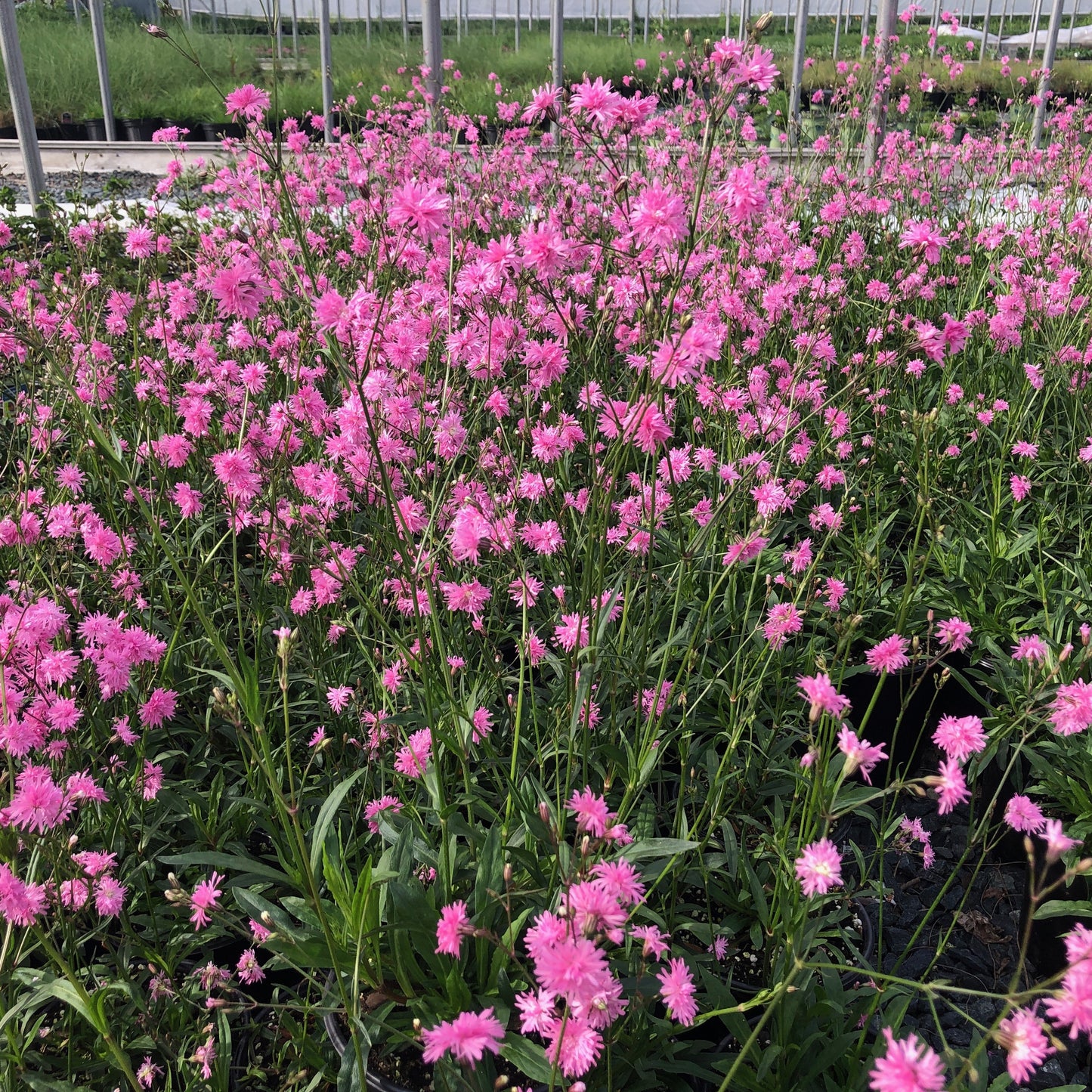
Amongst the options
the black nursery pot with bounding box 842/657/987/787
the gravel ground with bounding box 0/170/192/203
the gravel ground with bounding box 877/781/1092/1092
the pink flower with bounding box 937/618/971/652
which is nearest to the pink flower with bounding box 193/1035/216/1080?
the gravel ground with bounding box 877/781/1092/1092

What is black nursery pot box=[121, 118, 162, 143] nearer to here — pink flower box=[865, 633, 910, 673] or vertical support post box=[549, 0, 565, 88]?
vertical support post box=[549, 0, 565, 88]

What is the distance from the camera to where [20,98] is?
620 centimetres

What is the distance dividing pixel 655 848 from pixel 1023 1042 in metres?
0.70

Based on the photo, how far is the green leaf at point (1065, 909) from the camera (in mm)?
1923

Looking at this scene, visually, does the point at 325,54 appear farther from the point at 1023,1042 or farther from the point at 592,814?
the point at 1023,1042

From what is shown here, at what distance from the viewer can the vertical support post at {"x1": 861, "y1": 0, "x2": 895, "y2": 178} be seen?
5.76m

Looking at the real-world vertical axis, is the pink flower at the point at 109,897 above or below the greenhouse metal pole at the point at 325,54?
below

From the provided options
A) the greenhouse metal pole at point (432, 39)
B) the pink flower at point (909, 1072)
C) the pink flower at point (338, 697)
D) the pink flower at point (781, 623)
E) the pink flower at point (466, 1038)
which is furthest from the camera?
the greenhouse metal pole at point (432, 39)

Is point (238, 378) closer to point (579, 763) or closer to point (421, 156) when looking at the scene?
point (579, 763)

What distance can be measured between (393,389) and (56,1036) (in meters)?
1.41

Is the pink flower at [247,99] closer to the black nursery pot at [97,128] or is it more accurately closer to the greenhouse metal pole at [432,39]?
the greenhouse metal pole at [432,39]

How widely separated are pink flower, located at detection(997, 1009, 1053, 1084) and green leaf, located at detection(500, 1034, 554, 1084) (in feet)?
2.19

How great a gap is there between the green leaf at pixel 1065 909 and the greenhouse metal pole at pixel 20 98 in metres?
6.35

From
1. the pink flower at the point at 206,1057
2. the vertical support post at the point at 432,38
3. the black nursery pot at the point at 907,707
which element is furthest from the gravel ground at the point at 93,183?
the pink flower at the point at 206,1057
